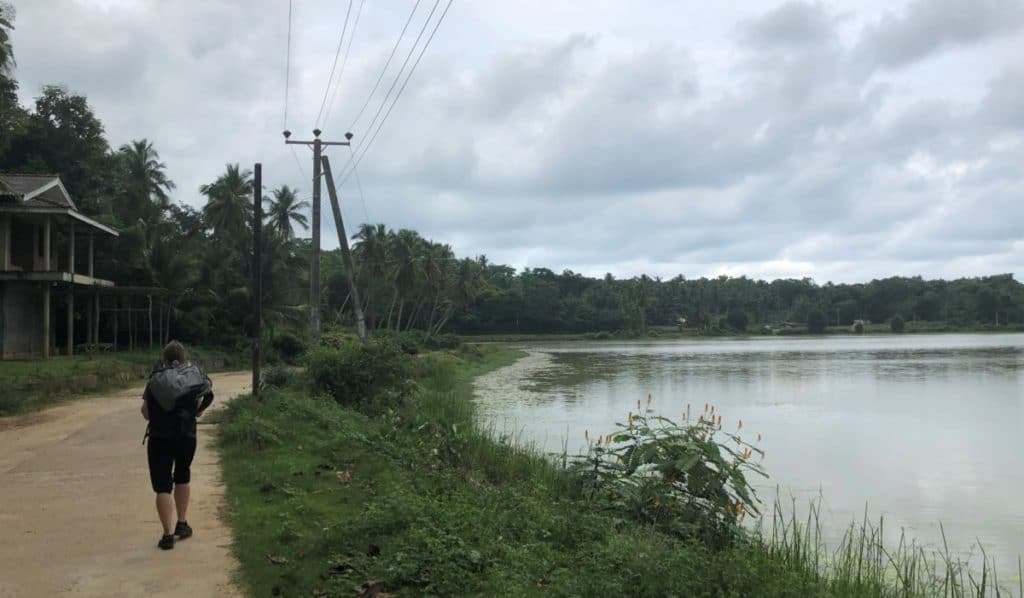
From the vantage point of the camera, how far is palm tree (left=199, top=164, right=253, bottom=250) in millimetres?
46312

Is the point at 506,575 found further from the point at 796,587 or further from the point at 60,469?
the point at 60,469

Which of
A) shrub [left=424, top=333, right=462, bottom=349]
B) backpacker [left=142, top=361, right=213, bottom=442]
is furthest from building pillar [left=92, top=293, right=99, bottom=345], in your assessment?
shrub [left=424, top=333, right=462, bottom=349]

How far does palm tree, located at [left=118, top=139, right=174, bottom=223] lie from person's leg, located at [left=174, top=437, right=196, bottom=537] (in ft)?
128

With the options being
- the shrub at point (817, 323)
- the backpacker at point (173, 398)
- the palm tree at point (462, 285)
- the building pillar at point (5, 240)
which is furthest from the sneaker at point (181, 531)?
the shrub at point (817, 323)

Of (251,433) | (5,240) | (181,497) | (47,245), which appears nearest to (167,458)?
(181,497)

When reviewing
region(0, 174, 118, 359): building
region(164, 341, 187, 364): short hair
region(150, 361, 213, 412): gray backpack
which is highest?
region(0, 174, 118, 359): building

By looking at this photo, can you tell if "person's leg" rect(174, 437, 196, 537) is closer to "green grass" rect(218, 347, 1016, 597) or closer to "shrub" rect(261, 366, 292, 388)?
"green grass" rect(218, 347, 1016, 597)

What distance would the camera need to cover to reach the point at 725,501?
25.1 ft

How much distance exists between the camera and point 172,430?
595 centimetres

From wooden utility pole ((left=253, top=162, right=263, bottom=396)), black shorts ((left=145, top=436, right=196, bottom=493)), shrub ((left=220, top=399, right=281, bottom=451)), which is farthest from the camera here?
wooden utility pole ((left=253, top=162, right=263, bottom=396))

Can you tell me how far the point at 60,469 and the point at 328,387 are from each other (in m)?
7.49

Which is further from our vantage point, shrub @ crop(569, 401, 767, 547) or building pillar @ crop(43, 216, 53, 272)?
building pillar @ crop(43, 216, 53, 272)

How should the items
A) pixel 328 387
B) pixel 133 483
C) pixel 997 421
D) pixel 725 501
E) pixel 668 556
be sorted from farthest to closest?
1. pixel 997 421
2. pixel 328 387
3. pixel 133 483
4. pixel 725 501
5. pixel 668 556

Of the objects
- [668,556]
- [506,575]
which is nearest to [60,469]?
[506,575]
